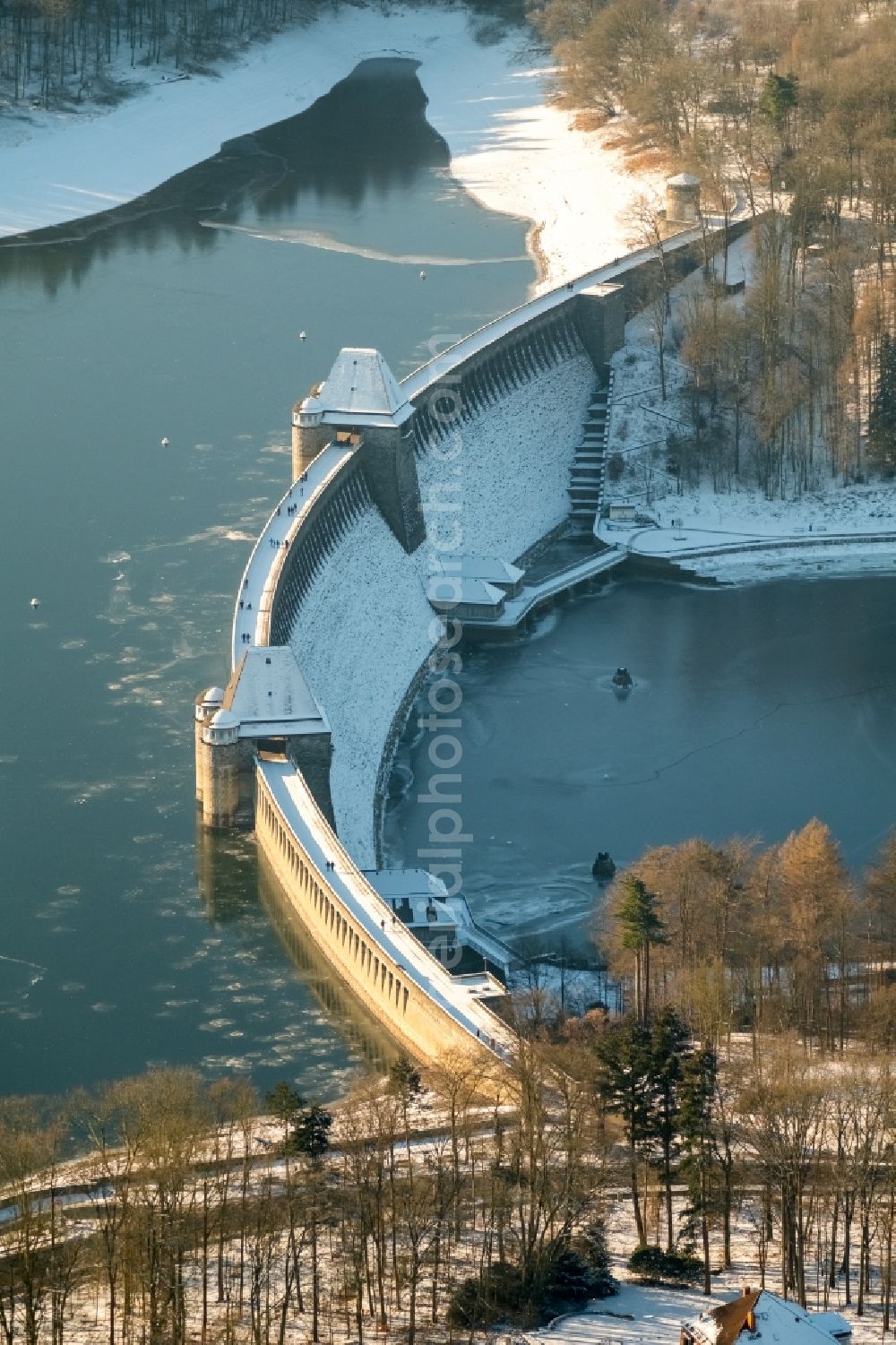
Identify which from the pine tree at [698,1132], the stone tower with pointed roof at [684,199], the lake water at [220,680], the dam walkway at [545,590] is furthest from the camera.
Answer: the stone tower with pointed roof at [684,199]

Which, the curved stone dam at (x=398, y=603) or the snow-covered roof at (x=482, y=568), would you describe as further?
the snow-covered roof at (x=482, y=568)

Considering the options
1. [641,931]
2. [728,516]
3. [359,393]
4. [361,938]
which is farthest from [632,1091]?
[728,516]

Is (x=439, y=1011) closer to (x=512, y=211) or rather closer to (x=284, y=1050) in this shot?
(x=284, y=1050)

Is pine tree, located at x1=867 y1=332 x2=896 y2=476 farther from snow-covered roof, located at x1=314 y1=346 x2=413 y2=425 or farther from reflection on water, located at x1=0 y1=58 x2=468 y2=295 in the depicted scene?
reflection on water, located at x1=0 y1=58 x2=468 y2=295

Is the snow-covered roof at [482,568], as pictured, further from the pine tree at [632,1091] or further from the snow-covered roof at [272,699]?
the pine tree at [632,1091]

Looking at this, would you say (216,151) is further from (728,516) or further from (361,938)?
(361,938)

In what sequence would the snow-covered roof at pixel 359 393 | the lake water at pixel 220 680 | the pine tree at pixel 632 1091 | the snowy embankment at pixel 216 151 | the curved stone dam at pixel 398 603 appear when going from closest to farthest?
the pine tree at pixel 632 1091 → the curved stone dam at pixel 398 603 → the lake water at pixel 220 680 → the snow-covered roof at pixel 359 393 → the snowy embankment at pixel 216 151

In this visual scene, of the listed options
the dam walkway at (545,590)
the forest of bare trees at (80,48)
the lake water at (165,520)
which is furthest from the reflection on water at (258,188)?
the dam walkway at (545,590)

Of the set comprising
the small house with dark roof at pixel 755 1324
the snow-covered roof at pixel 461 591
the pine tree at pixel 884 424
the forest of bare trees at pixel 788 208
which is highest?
the forest of bare trees at pixel 788 208
